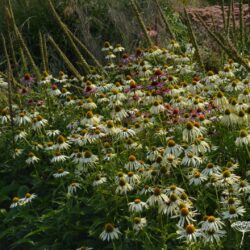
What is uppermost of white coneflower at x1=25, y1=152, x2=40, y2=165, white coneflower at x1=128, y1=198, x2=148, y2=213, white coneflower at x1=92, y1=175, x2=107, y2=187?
white coneflower at x1=128, y1=198, x2=148, y2=213

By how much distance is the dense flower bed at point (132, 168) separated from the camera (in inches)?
133

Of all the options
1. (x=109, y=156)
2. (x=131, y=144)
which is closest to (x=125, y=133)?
(x=131, y=144)

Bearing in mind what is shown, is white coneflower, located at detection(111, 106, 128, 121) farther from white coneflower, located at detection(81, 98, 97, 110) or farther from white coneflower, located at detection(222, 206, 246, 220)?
white coneflower, located at detection(222, 206, 246, 220)

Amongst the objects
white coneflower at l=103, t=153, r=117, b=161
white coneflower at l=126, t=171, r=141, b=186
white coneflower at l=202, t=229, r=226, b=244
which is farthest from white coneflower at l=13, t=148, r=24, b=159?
white coneflower at l=202, t=229, r=226, b=244

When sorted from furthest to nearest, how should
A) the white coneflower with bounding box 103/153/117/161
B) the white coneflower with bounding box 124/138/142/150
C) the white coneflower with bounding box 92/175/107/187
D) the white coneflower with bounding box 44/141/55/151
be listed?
the white coneflower with bounding box 44/141/55/151, the white coneflower with bounding box 124/138/142/150, the white coneflower with bounding box 103/153/117/161, the white coneflower with bounding box 92/175/107/187

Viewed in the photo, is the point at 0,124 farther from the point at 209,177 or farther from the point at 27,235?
the point at 209,177

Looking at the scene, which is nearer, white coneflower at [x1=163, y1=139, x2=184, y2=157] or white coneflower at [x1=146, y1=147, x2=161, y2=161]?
white coneflower at [x1=163, y1=139, x2=184, y2=157]

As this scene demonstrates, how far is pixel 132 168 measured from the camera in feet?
12.3

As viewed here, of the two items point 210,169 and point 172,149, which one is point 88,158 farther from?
point 210,169

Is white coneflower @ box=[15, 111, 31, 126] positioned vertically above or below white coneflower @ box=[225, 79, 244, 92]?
below

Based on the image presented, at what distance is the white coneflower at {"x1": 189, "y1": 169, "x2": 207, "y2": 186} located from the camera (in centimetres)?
352

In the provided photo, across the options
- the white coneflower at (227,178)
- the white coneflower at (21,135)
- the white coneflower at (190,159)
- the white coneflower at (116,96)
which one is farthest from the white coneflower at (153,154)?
the white coneflower at (21,135)

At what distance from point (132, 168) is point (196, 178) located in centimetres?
44

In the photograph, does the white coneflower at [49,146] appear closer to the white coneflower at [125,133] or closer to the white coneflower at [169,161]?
the white coneflower at [125,133]
